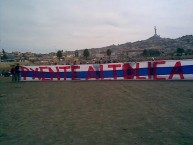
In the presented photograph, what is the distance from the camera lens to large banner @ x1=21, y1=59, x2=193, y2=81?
24.1 metres

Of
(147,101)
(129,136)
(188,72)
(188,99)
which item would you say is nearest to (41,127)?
(129,136)

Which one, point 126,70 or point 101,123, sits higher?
point 126,70

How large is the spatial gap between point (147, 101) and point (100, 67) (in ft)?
47.8

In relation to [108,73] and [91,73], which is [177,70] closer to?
[108,73]

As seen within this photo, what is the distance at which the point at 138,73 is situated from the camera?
26094mm

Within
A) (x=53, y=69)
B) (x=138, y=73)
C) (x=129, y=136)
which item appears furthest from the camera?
(x=53, y=69)

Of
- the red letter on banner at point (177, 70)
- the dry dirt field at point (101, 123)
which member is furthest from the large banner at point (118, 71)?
the dry dirt field at point (101, 123)

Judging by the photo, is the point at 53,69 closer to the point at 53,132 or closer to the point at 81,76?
the point at 81,76

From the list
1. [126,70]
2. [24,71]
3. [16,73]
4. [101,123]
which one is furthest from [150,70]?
[101,123]

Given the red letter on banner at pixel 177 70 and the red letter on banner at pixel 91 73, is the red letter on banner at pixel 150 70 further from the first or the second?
the red letter on banner at pixel 91 73

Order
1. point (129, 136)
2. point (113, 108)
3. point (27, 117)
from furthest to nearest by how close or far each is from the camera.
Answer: point (113, 108) < point (27, 117) < point (129, 136)

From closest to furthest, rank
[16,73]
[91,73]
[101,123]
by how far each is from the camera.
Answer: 1. [101,123]
2. [91,73]
3. [16,73]

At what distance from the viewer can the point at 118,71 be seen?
1064 inches

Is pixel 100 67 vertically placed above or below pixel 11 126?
above
